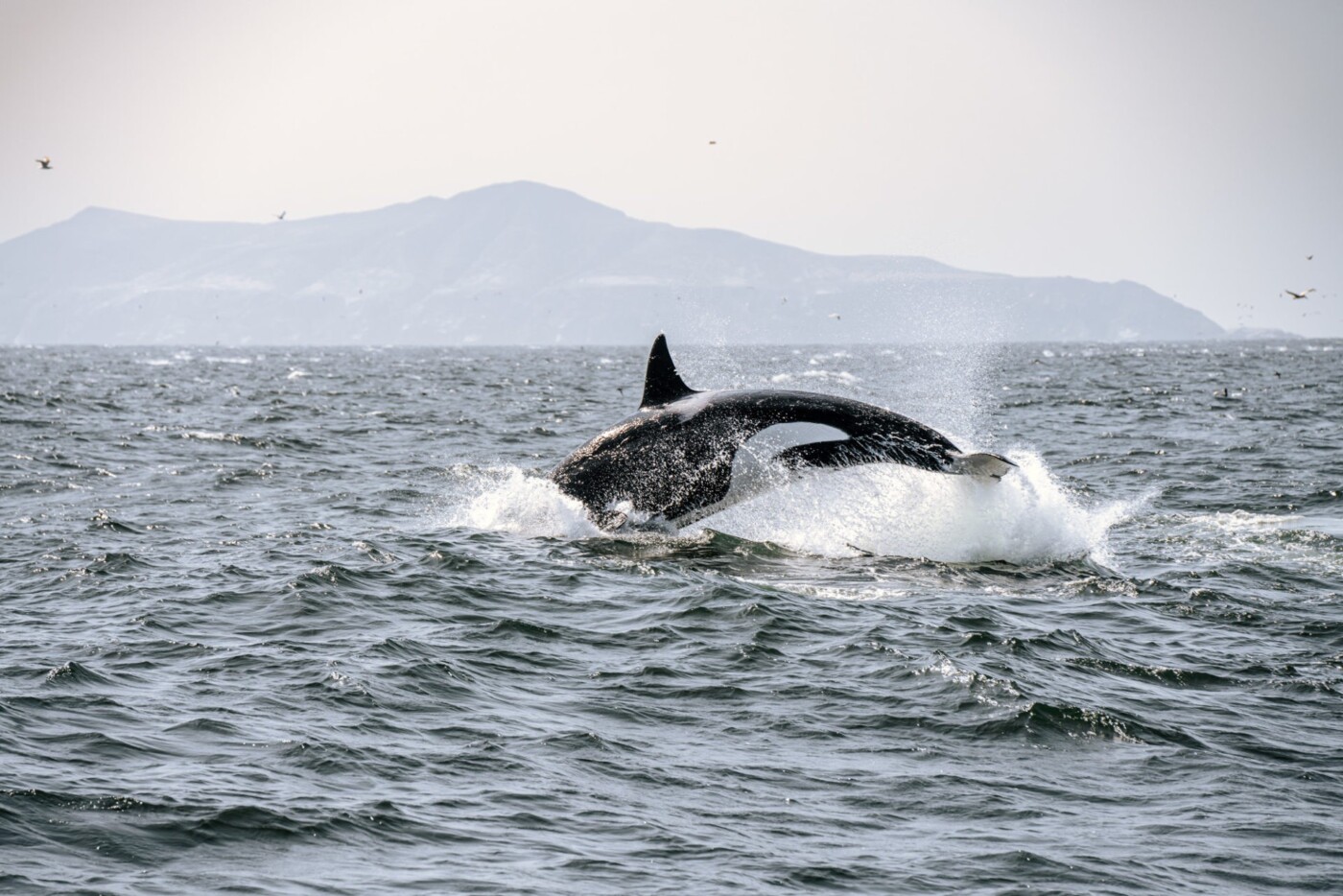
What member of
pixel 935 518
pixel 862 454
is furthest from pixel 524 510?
pixel 935 518

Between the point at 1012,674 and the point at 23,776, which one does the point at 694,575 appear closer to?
the point at 1012,674

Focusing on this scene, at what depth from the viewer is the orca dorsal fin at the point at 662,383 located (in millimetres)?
17062

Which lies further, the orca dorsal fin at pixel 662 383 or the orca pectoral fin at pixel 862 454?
the orca dorsal fin at pixel 662 383

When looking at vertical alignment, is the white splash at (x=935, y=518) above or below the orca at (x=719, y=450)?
below

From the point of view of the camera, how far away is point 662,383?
1717cm

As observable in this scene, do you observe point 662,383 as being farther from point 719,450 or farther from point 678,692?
point 678,692

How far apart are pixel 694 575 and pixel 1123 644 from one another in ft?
15.6

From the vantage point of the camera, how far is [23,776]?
8641 millimetres

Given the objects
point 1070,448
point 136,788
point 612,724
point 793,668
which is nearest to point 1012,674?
point 793,668

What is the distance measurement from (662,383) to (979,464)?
163 inches

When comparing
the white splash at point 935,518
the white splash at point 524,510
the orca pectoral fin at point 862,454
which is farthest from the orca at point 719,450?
the white splash at point 935,518

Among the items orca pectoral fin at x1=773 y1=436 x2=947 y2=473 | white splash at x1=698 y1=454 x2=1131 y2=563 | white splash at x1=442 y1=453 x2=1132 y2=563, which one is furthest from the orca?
white splash at x1=698 y1=454 x2=1131 y2=563

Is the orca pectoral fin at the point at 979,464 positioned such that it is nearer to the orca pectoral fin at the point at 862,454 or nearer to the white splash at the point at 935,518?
the orca pectoral fin at the point at 862,454

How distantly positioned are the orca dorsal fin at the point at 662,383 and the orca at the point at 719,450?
0.04 feet
